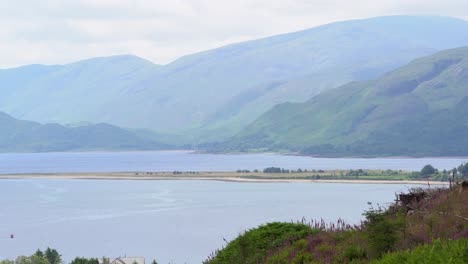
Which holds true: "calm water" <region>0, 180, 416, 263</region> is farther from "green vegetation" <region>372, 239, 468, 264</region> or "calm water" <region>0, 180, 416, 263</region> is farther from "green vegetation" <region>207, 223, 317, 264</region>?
"green vegetation" <region>372, 239, 468, 264</region>

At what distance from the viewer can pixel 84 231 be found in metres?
135

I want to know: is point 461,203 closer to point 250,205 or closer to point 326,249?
point 326,249

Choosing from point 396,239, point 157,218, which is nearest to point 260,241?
point 396,239

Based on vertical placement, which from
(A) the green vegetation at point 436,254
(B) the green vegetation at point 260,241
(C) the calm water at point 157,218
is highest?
(A) the green vegetation at point 436,254

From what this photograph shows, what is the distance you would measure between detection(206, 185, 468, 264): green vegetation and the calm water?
78.0 metres

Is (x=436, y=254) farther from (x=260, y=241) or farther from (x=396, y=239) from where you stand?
(x=260, y=241)

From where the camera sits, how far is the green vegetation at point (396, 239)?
1393cm

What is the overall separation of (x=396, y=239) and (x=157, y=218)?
130918mm

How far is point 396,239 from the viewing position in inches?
650

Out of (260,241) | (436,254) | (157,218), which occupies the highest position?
(436,254)

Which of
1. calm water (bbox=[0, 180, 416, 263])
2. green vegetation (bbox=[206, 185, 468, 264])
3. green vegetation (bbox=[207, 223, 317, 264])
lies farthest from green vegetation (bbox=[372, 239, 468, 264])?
calm water (bbox=[0, 180, 416, 263])

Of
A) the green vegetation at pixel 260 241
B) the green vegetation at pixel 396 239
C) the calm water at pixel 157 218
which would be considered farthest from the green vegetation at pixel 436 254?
the calm water at pixel 157 218

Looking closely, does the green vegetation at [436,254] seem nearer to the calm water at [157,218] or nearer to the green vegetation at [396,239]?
the green vegetation at [396,239]

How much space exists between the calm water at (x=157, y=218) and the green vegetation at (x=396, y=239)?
77988 millimetres
